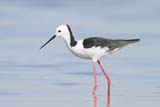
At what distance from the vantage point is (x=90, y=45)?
28750 millimetres

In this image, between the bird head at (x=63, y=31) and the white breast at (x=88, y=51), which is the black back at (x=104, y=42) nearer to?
the white breast at (x=88, y=51)

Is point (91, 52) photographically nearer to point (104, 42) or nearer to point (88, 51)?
point (88, 51)

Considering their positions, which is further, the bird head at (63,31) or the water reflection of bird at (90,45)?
the bird head at (63,31)

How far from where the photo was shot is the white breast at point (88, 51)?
94.4 ft

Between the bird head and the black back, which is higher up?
the bird head

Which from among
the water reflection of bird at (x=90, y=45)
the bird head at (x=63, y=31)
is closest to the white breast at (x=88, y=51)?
the water reflection of bird at (x=90, y=45)

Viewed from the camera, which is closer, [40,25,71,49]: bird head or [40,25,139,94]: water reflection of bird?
[40,25,139,94]: water reflection of bird

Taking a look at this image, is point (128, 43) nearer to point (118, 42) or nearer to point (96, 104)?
point (118, 42)

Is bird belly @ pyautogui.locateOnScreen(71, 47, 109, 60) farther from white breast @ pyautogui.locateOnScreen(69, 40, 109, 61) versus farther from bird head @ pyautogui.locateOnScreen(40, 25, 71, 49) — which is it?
bird head @ pyautogui.locateOnScreen(40, 25, 71, 49)

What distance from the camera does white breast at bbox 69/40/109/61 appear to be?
2877 centimetres

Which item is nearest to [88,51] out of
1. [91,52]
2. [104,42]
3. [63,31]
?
[91,52]

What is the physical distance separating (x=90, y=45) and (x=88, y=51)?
8.1 inches

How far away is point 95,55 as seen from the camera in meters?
28.9

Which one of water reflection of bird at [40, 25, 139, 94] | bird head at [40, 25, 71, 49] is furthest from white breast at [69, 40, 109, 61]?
bird head at [40, 25, 71, 49]
